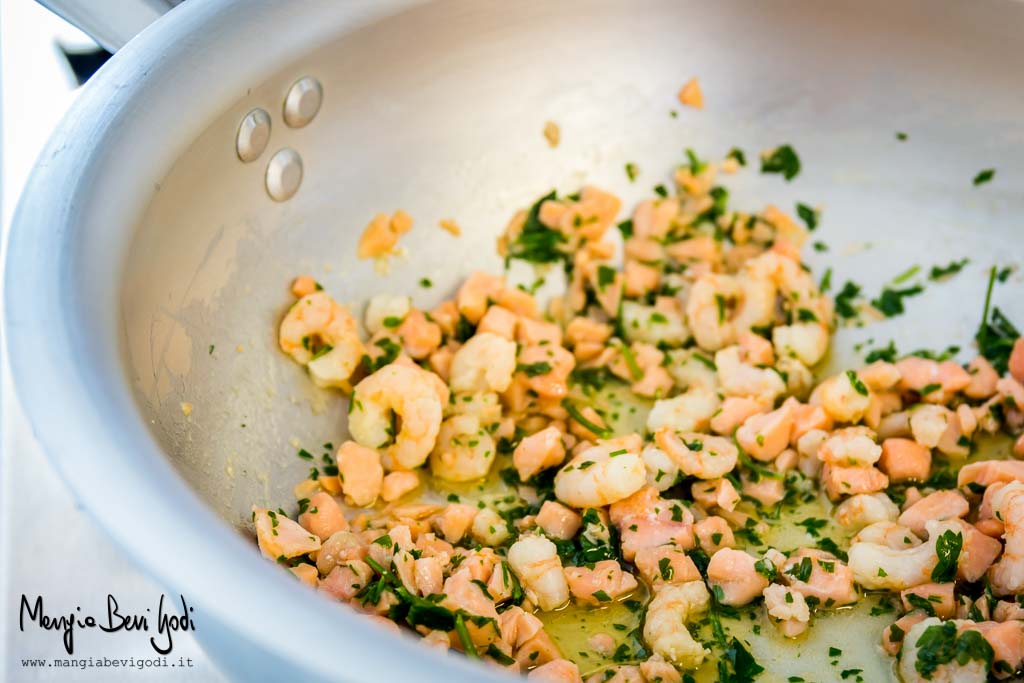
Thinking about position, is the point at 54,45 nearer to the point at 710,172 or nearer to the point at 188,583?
the point at 710,172

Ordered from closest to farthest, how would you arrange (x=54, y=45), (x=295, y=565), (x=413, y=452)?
(x=295, y=565)
(x=413, y=452)
(x=54, y=45)

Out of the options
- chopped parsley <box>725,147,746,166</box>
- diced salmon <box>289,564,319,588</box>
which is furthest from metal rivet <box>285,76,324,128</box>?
chopped parsley <box>725,147,746,166</box>

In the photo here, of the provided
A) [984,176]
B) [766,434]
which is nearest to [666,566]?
[766,434]

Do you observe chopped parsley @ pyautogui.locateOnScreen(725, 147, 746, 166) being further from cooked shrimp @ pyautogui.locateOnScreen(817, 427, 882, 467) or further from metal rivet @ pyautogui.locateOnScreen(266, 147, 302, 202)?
metal rivet @ pyautogui.locateOnScreen(266, 147, 302, 202)

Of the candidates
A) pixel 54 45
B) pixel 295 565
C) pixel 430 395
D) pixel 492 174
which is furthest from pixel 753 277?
pixel 54 45

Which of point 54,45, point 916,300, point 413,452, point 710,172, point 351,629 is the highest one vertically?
point 54,45

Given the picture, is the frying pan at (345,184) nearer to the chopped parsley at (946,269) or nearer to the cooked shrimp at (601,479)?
the chopped parsley at (946,269)

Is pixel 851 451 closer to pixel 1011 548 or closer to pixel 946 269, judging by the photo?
pixel 1011 548
